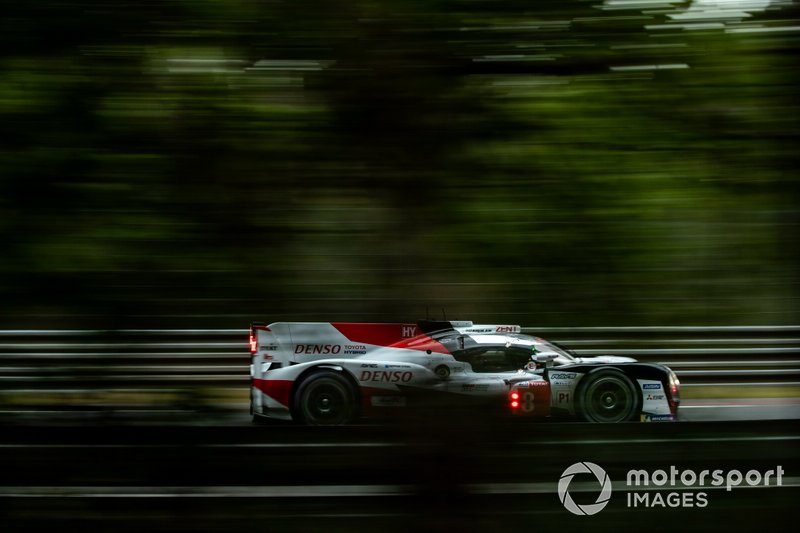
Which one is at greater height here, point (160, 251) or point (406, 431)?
point (160, 251)

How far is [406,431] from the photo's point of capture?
2.53 metres

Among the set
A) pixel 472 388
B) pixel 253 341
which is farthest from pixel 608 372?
pixel 253 341

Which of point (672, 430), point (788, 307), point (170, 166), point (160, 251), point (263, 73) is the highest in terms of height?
point (263, 73)

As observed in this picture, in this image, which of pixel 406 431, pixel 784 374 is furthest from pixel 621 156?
pixel 406 431

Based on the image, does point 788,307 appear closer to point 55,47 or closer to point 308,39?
point 308,39

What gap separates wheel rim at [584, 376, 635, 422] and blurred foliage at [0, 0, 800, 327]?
1263 millimetres

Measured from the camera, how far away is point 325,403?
3453mm

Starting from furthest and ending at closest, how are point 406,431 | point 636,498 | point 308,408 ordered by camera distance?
point 308,408, point 636,498, point 406,431

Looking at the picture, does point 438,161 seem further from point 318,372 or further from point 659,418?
point 318,372

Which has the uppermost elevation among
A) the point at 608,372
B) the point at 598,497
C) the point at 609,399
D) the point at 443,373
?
the point at 443,373

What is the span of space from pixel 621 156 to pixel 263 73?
1131 millimetres

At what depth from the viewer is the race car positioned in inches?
102

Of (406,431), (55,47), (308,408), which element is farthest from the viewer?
(308,408)

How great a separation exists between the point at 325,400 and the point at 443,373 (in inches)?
46.5
